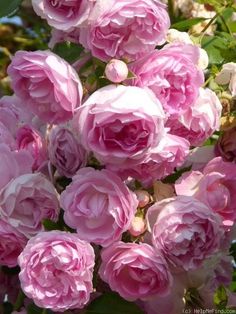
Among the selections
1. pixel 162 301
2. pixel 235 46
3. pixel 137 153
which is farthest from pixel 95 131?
pixel 235 46

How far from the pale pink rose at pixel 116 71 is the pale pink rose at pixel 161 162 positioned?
0.09 meters

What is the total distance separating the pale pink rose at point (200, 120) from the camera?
3.73 ft

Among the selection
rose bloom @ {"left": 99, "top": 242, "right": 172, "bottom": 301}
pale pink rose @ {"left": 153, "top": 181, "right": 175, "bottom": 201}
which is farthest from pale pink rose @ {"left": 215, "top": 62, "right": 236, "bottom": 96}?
rose bloom @ {"left": 99, "top": 242, "right": 172, "bottom": 301}

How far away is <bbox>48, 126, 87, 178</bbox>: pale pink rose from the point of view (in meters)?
1.16

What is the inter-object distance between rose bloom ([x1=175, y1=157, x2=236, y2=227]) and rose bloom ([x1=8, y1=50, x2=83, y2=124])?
181mm

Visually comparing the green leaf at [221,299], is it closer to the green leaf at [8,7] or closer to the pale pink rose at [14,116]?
the pale pink rose at [14,116]

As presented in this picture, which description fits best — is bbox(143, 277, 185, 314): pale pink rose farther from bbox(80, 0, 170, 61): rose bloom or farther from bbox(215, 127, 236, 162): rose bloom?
bbox(80, 0, 170, 61): rose bloom

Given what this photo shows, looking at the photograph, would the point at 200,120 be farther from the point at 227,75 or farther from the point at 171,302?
the point at 171,302

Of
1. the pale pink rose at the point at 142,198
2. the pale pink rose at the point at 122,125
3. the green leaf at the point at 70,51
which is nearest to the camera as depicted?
the pale pink rose at the point at 122,125

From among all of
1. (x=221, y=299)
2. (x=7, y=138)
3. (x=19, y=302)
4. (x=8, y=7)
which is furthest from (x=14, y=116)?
(x=221, y=299)

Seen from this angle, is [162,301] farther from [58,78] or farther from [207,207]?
[58,78]

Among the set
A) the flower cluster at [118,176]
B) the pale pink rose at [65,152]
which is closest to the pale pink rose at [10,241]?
the flower cluster at [118,176]

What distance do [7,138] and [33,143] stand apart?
0.04 meters

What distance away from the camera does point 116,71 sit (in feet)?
3.53
